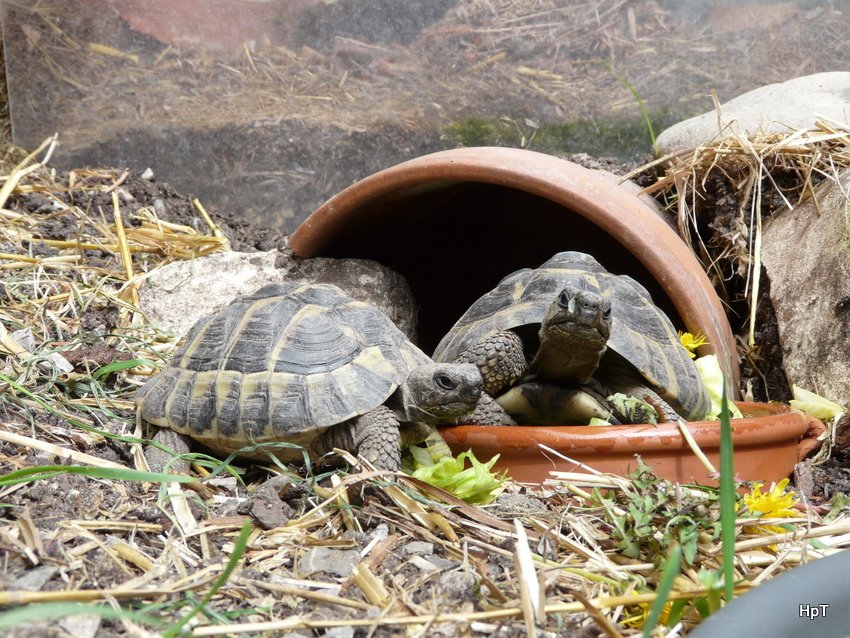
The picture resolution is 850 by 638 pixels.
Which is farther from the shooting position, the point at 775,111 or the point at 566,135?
the point at 566,135

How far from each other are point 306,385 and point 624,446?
0.86m

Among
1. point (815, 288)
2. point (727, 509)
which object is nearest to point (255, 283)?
point (815, 288)

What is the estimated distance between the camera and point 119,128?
179 inches

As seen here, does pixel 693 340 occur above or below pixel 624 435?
above

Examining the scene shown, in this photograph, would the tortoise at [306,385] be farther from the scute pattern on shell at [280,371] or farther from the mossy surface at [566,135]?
the mossy surface at [566,135]

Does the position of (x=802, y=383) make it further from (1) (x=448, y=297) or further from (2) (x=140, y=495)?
Answer: (2) (x=140, y=495)

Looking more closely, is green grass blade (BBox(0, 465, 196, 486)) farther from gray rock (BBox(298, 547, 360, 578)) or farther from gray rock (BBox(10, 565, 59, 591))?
gray rock (BBox(298, 547, 360, 578))

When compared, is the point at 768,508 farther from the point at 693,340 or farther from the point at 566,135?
the point at 566,135

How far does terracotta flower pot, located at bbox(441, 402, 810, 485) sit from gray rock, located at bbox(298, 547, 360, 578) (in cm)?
62

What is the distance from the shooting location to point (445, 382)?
2254mm

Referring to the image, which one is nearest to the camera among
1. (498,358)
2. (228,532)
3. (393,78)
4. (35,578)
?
(35,578)

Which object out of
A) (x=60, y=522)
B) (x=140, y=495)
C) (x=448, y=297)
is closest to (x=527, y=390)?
(x=140, y=495)

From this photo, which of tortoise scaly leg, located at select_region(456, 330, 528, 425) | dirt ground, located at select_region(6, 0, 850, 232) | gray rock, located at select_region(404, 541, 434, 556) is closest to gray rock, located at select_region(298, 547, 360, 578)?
gray rock, located at select_region(404, 541, 434, 556)

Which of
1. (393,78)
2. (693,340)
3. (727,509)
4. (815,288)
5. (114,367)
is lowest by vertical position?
(114,367)
